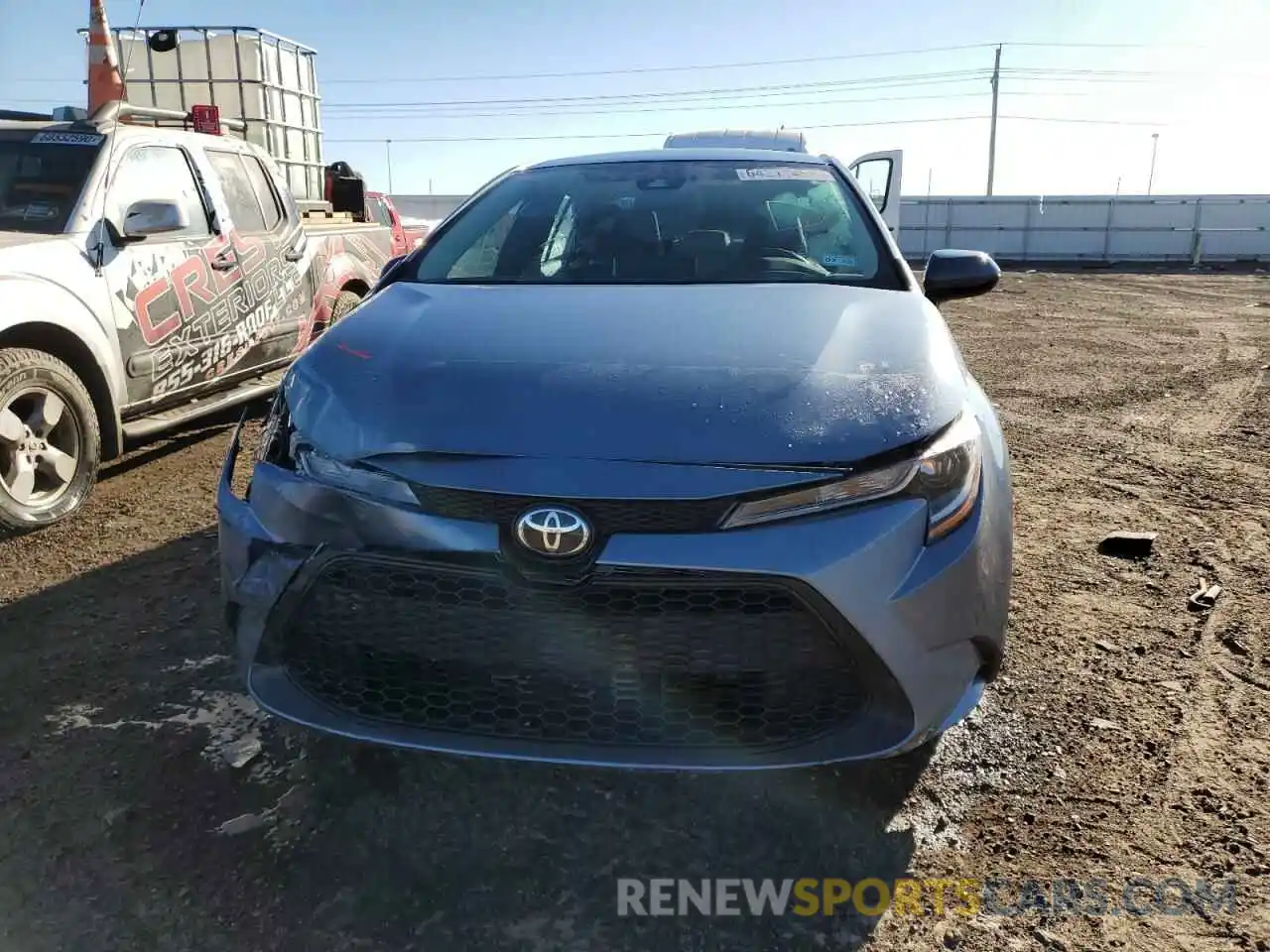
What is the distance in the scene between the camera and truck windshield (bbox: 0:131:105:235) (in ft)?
14.4

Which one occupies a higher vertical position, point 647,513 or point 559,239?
point 559,239

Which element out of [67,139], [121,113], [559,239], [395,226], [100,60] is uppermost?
[100,60]

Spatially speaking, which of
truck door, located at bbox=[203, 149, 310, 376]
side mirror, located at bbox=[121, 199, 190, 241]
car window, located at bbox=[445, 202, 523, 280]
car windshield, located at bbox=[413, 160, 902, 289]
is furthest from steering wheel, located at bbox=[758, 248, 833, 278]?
truck door, located at bbox=[203, 149, 310, 376]

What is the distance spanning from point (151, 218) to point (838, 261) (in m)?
3.21

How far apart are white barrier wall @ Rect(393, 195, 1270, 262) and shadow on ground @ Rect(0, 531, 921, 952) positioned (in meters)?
26.5

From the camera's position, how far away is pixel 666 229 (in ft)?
10.9

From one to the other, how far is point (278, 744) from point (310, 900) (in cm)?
66

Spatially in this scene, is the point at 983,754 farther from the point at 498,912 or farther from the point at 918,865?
the point at 498,912

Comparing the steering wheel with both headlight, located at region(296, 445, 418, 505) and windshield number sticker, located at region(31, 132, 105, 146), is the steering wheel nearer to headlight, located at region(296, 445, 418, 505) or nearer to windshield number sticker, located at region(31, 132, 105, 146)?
headlight, located at region(296, 445, 418, 505)

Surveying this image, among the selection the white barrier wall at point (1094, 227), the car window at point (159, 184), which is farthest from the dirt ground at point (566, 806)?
the white barrier wall at point (1094, 227)

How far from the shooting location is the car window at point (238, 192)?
217 inches

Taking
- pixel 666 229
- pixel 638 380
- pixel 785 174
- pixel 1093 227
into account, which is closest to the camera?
pixel 638 380

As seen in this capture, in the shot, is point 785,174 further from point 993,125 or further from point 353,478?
point 993,125

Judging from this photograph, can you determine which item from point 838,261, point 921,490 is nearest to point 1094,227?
point 838,261
